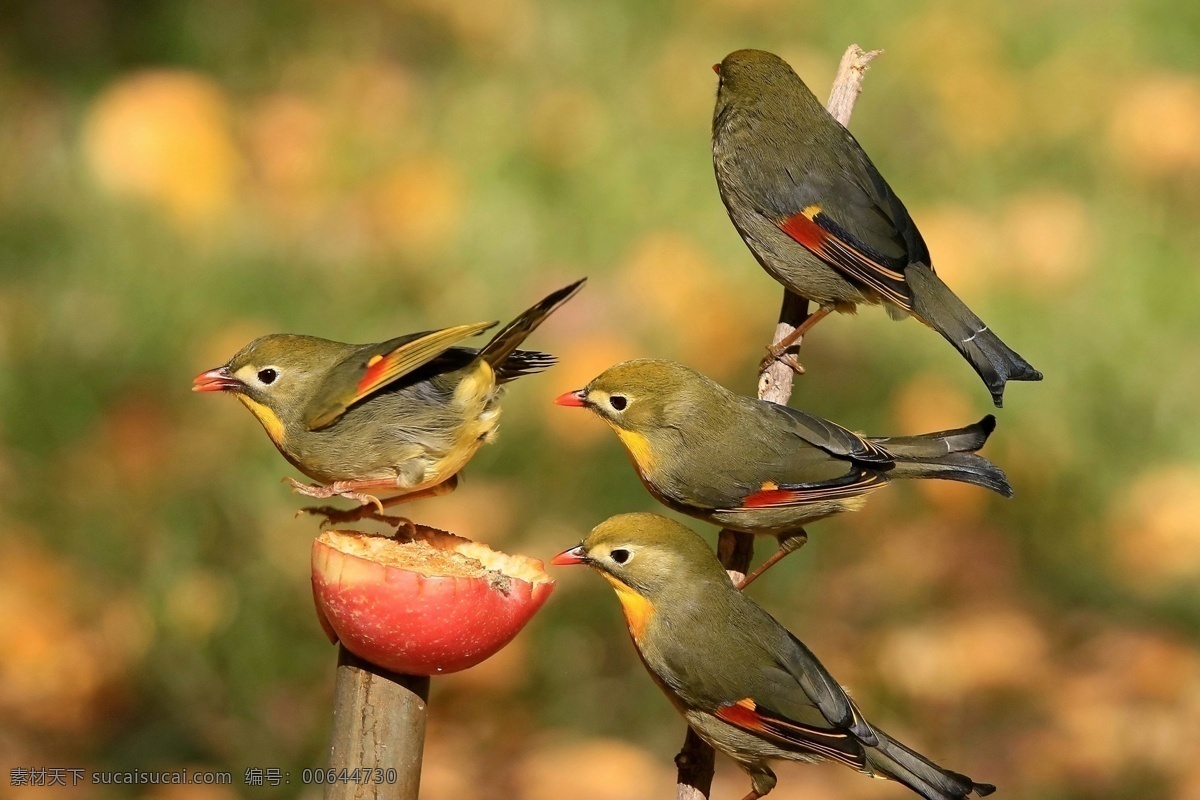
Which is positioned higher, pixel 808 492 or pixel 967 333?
pixel 967 333

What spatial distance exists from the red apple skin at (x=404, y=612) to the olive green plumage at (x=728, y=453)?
2.59ft

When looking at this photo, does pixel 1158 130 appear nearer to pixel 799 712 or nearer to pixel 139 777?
pixel 799 712

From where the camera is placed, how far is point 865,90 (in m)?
7.75

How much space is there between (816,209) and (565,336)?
262 cm

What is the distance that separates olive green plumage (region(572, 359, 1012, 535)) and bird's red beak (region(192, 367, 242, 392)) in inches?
30.9

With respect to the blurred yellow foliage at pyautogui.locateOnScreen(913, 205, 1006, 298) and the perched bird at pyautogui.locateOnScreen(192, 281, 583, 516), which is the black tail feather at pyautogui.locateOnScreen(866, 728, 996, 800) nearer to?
the perched bird at pyautogui.locateOnScreen(192, 281, 583, 516)

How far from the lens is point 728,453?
3.38 metres

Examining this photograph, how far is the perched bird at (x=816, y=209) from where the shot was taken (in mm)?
3600

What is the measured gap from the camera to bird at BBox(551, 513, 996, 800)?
3.03m

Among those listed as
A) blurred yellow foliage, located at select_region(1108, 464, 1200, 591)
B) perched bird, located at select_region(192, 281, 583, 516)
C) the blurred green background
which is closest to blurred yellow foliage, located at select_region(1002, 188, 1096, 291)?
the blurred green background

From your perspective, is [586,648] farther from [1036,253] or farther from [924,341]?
[1036,253]

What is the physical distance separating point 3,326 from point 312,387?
3.24 m

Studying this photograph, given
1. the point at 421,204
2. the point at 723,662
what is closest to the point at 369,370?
the point at 723,662

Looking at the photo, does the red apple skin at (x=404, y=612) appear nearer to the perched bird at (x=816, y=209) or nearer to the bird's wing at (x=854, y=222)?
the perched bird at (x=816, y=209)
